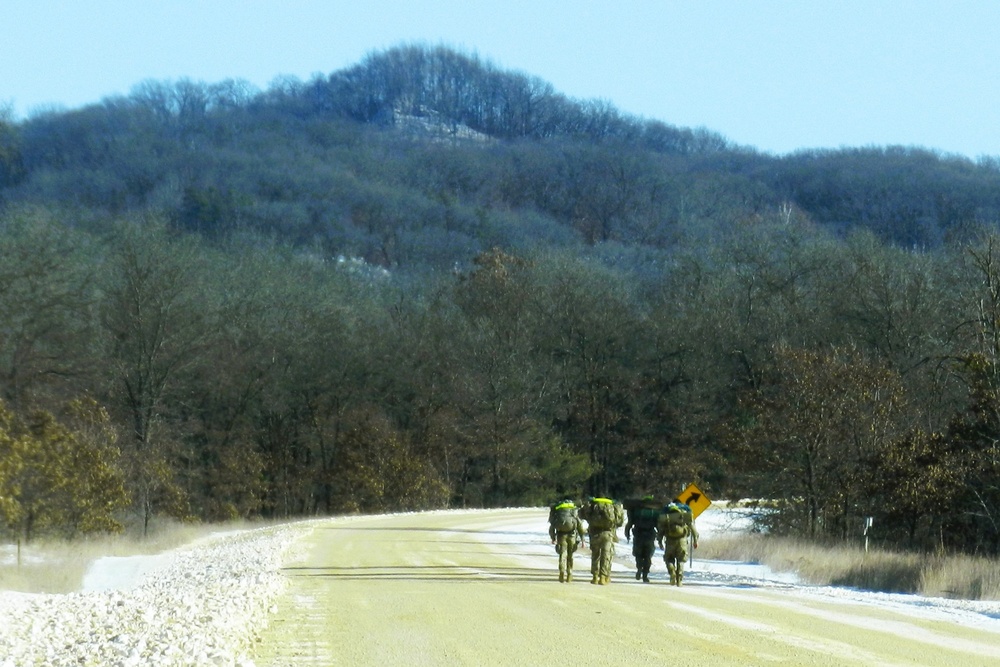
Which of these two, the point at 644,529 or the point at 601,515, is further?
the point at 644,529

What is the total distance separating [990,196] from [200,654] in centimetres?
12577

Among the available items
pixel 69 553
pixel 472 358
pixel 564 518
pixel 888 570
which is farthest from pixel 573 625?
Result: pixel 472 358

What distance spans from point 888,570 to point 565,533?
6.20 m

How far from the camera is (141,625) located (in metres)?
13.0

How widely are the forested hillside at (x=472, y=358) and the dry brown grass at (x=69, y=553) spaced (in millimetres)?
1151

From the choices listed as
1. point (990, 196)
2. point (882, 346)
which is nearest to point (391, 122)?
point (990, 196)

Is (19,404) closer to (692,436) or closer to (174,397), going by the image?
(174,397)

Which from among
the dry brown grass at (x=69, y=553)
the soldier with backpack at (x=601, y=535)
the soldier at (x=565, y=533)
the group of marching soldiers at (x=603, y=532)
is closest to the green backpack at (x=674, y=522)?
the group of marching soldiers at (x=603, y=532)

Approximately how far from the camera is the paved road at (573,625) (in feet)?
38.2

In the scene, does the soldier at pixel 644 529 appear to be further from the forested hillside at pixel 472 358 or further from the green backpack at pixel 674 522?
the forested hillside at pixel 472 358

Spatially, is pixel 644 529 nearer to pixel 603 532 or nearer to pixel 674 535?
pixel 674 535

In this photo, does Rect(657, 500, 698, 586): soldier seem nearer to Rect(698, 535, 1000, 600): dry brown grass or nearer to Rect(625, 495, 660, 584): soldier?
Rect(625, 495, 660, 584): soldier

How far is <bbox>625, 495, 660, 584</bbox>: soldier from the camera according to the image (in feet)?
71.2

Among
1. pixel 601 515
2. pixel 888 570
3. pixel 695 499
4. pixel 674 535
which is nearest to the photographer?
pixel 601 515
